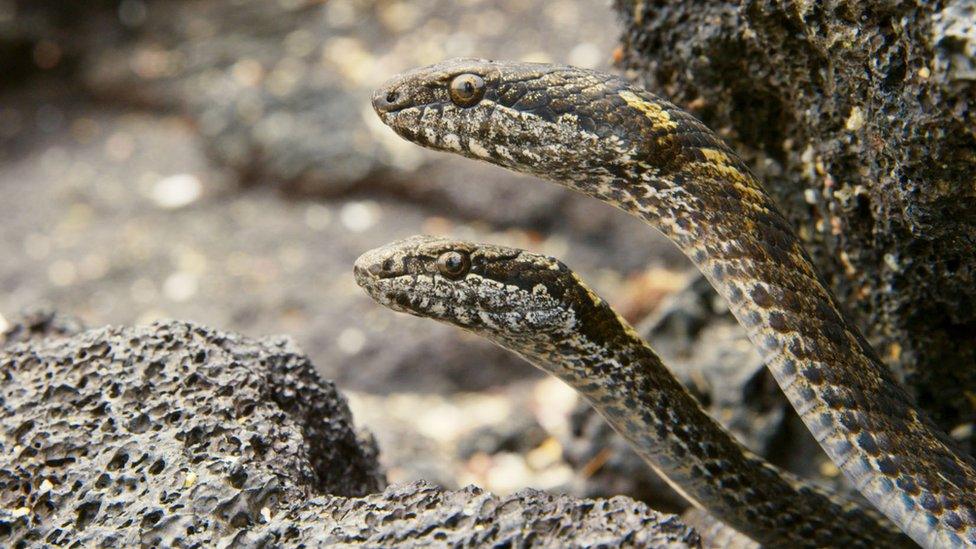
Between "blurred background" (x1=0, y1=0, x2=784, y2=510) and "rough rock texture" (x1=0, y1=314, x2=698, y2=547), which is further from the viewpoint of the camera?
"blurred background" (x1=0, y1=0, x2=784, y2=510)

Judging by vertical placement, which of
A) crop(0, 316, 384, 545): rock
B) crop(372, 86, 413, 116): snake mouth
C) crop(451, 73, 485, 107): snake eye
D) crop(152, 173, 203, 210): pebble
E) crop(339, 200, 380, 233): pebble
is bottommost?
crop(0, 316, 384, 545): rock

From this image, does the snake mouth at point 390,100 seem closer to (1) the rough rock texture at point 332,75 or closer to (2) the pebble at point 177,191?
(1) the rough rock texture at point 332,75

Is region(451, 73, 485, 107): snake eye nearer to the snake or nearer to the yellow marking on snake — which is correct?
the snake

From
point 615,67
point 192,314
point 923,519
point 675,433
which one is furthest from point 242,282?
point 923,519

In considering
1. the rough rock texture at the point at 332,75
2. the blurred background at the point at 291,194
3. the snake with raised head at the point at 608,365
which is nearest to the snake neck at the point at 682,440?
the snake with raised head at the point at 608,365

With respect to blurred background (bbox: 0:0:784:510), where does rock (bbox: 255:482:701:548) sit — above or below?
below

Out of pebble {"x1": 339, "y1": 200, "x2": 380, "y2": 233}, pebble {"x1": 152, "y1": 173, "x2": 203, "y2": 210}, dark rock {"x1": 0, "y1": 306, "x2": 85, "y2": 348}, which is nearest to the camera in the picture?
dark rock {"x1": 0, "y1": 306, "x2": 85, "y2": 348}

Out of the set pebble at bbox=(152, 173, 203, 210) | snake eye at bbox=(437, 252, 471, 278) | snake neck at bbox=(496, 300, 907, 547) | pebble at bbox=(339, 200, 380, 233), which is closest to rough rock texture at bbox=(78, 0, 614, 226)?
pebble at bbox=(339, 200, 380, 233)

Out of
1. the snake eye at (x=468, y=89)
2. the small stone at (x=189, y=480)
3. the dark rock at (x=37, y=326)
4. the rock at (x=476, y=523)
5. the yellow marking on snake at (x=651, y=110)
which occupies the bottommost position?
the rock at (x=476, y=523)
